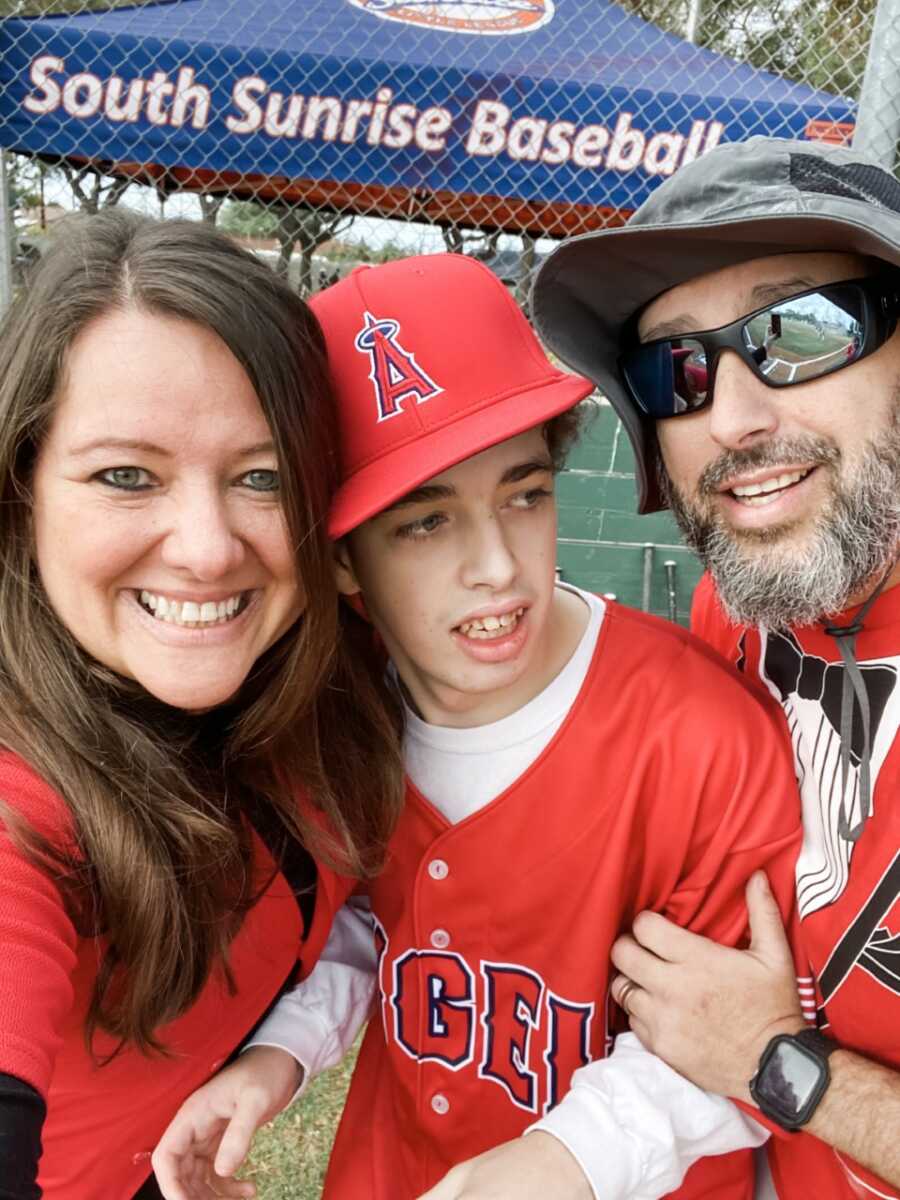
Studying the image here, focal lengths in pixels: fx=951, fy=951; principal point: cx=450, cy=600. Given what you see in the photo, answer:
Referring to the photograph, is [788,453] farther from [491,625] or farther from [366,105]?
[366,105]

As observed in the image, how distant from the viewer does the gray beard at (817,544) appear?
154cm

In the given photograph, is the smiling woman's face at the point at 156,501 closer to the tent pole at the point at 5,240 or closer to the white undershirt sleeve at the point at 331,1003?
the white undershirt sleeve at the point at 331,1003

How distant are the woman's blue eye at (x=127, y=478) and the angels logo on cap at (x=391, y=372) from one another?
0.40 meters

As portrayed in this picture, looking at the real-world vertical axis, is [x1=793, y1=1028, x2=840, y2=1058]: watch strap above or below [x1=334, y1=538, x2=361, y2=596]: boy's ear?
below

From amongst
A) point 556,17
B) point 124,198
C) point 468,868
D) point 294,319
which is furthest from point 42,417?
point 556,17

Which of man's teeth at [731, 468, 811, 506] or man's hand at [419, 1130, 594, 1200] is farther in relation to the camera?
man's teeth at [731, 468, 811, 506]

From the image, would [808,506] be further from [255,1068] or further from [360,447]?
[255,1068]

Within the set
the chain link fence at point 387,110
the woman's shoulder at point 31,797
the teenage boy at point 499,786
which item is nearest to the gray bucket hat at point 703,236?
the teenage boy at point 499,786

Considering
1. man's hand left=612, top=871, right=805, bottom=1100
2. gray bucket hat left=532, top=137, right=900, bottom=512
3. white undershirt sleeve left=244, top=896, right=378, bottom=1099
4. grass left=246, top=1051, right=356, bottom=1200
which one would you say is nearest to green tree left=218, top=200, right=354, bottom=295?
gray bucket hat left=532, top=137, right=900, bottom=512

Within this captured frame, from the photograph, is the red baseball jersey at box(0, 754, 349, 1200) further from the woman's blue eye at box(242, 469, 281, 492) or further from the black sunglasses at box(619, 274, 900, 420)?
the black sunglasses at box(619, 274, 900, 420)

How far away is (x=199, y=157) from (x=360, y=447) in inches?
155

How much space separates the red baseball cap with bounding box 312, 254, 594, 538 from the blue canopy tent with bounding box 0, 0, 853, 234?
3616mm

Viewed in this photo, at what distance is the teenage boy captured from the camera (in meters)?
1.44

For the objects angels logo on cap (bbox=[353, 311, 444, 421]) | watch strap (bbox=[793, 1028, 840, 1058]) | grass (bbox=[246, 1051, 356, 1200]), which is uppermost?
angels logo on cap (bbox=[353, 311, 444, 421])
